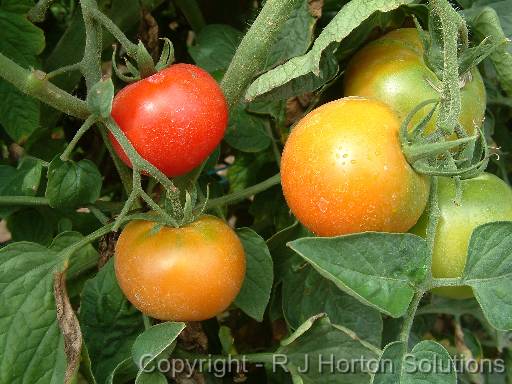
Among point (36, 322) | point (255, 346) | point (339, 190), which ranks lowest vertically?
point (255, 346)

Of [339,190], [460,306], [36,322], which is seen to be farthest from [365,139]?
[460,306]

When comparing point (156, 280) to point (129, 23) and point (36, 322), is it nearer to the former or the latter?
point (36, 322)

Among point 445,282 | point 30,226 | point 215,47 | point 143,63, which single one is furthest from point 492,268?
point 30,226

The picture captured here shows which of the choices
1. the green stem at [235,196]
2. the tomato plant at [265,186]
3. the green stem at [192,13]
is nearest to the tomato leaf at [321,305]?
the tomato plant at [265,186]

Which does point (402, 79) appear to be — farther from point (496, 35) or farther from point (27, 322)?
point (27, 322)

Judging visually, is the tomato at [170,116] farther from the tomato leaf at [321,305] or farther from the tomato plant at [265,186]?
the tomato leaf at [321,305]

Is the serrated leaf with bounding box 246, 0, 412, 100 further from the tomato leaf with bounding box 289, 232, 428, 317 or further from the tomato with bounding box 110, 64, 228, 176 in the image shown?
the tomato leaf with bounding box 289, 232, 428, 317
